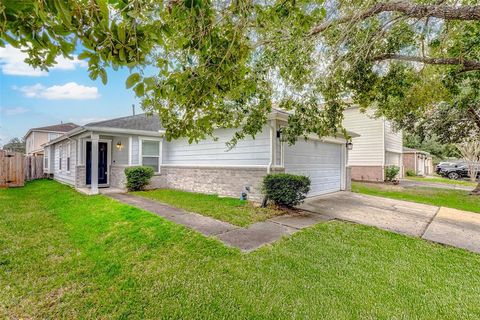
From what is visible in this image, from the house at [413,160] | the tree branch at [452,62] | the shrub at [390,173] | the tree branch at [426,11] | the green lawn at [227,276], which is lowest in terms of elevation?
the green lawn at [227,276]

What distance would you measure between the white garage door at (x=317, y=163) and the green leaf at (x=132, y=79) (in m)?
6.97

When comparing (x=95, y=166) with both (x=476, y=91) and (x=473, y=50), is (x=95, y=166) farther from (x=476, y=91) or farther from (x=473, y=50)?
(x=476, y=91)

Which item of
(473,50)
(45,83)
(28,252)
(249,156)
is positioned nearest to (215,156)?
(249,156)

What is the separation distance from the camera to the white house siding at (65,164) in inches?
492

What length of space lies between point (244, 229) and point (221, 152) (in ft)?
15.9

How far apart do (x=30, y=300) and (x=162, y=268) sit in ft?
5.11

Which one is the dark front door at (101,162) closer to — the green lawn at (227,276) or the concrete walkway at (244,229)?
the concrete walkway at (244,229)

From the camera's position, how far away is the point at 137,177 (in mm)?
10781

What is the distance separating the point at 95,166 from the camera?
34.3 ft

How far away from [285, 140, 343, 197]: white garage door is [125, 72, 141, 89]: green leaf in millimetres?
6965

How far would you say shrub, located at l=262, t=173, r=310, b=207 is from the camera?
7066 millimetres

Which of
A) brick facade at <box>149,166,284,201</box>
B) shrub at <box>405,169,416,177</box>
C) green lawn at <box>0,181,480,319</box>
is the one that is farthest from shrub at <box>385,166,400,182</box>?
green lawn at <box>0,181,480,319</box>

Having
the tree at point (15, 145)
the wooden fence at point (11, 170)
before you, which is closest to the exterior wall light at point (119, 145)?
the wooden fence at point (11, 170)

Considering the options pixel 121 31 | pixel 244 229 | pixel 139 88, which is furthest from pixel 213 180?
pixel 121 31
